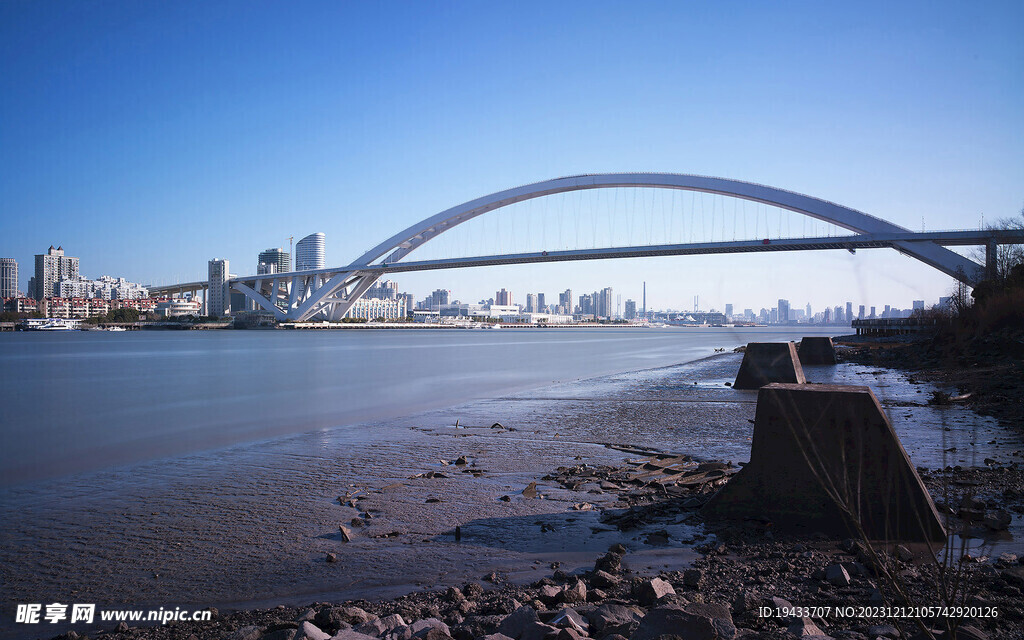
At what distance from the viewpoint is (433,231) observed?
66750 mm

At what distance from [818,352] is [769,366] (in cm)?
928

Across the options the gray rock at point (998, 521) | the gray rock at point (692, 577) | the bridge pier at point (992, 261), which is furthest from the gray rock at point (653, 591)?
the bridge pier at point (992, 261)

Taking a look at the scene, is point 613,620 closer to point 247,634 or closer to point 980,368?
point 247,634

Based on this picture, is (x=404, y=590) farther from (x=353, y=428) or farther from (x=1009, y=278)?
(x=1009, y=278)

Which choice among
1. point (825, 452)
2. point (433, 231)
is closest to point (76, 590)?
point (825, 452)

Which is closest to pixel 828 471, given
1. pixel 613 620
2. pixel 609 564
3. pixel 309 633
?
pixel 609 564

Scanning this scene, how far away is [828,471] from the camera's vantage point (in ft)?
12.9

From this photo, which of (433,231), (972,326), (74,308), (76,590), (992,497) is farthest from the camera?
(74,308)

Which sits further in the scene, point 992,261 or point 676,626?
point 992,261

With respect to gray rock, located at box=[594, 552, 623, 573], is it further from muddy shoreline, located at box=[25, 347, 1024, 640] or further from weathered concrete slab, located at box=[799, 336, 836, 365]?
weathered concrete slab, located at box=[799, 336, 836, 365]

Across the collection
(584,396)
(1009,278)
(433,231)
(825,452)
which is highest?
(433,231)

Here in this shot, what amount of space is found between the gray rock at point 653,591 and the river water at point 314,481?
590 mm

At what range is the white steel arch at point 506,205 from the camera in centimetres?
4491

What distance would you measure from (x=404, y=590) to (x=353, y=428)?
6415mm
